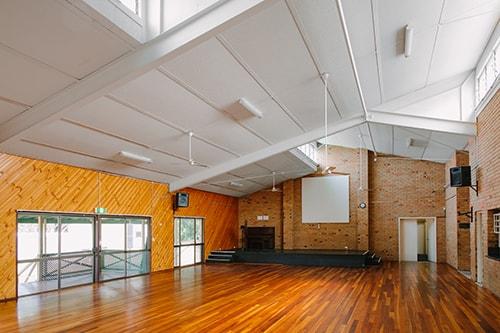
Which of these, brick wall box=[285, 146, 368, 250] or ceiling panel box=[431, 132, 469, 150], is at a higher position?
ceiling panel box=[431, 132, 469, 150]

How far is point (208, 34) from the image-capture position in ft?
15.7

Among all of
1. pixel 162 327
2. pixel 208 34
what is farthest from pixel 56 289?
pixel 208 34

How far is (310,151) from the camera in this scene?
1495 cm

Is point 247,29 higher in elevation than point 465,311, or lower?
higher

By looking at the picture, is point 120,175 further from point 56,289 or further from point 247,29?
point 247,29

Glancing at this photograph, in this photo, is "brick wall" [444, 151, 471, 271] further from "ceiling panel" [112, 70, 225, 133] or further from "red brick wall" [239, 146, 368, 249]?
"ceiling panel" [112, 70, 225, 133]

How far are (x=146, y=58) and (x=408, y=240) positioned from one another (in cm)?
1268

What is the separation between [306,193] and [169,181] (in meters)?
6.22

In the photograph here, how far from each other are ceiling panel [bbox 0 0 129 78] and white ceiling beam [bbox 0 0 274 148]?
16cm

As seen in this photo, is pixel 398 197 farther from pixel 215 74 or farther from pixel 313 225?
pixel 215 74

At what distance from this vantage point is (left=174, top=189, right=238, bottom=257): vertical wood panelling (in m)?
13.6

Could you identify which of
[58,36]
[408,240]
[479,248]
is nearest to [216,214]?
[408,240]

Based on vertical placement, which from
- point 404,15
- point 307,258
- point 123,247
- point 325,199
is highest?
point 404,15

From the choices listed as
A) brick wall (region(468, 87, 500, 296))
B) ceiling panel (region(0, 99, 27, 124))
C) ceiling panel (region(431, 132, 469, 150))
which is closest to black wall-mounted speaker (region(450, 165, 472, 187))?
brick wall (region(468, 87, 500, 296))
